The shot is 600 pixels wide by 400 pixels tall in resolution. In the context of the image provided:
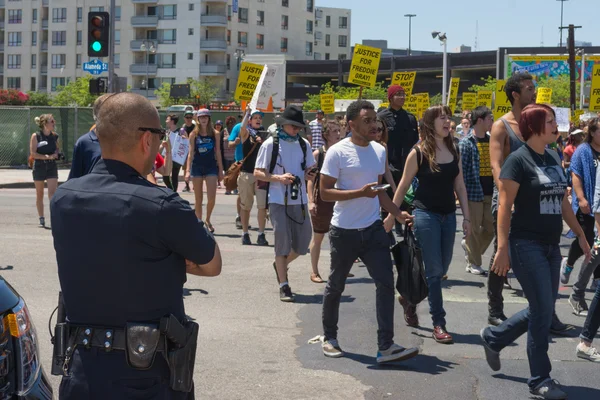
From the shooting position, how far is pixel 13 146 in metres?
30.2

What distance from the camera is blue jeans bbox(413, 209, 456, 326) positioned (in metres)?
7.69

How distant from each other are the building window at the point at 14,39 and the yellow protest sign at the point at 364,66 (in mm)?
94086

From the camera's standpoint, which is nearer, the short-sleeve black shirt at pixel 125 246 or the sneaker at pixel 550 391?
the short-sleeve black shirt at pixel 125 246

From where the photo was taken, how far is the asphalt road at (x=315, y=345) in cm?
636

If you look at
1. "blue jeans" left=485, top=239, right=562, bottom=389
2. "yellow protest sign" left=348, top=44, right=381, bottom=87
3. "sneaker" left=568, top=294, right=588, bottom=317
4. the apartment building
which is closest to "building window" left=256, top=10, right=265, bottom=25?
the apartment building

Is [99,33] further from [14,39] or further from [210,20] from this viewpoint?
[14,39]

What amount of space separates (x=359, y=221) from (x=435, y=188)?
99 centimetres

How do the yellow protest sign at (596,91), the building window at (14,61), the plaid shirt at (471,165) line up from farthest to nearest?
the building window at (14,61) → the yellow protest sign at (596,91) → the plaid shirt at (471,165)

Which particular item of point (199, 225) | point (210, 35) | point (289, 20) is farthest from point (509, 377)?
point (289, 20)

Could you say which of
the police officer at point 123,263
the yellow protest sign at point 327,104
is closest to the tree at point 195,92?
the yellow protest sign at point 327,104

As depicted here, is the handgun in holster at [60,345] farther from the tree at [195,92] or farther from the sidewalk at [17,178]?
the tree at [195,92]

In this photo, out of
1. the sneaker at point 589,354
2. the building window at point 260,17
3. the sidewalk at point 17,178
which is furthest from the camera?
the building window at point 260,17

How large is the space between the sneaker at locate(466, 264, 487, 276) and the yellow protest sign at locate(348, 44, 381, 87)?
784cm

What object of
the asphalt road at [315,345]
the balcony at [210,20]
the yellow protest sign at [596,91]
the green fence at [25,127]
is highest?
the balcony at [210,20]
